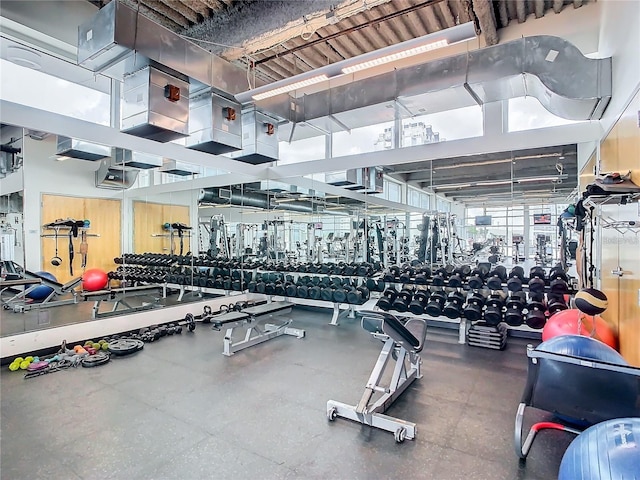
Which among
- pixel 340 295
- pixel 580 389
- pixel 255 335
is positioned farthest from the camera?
pixel 340 295

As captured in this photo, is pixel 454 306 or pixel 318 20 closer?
pixel 318 20

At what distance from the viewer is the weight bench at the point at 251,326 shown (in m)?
4.03

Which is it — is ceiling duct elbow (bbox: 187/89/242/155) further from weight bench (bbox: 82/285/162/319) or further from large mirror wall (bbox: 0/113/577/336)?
weight bench (bbox: 82/285/162/319)

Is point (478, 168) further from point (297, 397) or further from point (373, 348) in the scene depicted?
point (297, 397)

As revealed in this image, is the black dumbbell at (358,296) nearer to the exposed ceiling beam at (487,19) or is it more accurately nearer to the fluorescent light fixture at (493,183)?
the fluorescent light fixture at (493,183)

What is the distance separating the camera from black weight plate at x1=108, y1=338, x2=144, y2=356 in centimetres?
390

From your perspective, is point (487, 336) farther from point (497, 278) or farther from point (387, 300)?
point (387, 300)

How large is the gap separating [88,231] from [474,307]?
213 inches

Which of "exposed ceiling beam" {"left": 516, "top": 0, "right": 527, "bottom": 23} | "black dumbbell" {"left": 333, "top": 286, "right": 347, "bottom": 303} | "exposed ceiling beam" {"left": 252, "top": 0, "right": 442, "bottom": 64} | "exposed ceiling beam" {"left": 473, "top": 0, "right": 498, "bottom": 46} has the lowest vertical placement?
"black dumbbell" {"left": 333, "top": 286, "right": 347, "bottom": 303}

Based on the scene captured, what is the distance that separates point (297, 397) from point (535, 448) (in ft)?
5.55

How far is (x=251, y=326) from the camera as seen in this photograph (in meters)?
4.40

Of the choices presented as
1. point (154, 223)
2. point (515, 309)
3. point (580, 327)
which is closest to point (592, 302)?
point (580, 327)

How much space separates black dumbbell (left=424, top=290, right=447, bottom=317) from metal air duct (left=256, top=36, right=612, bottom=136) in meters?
2.55

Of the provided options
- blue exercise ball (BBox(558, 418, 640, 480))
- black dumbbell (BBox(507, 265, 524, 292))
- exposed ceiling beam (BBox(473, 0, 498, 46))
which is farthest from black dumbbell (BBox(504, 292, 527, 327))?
exposed ceiling beam (BBox(473, 0, 498, 46))
